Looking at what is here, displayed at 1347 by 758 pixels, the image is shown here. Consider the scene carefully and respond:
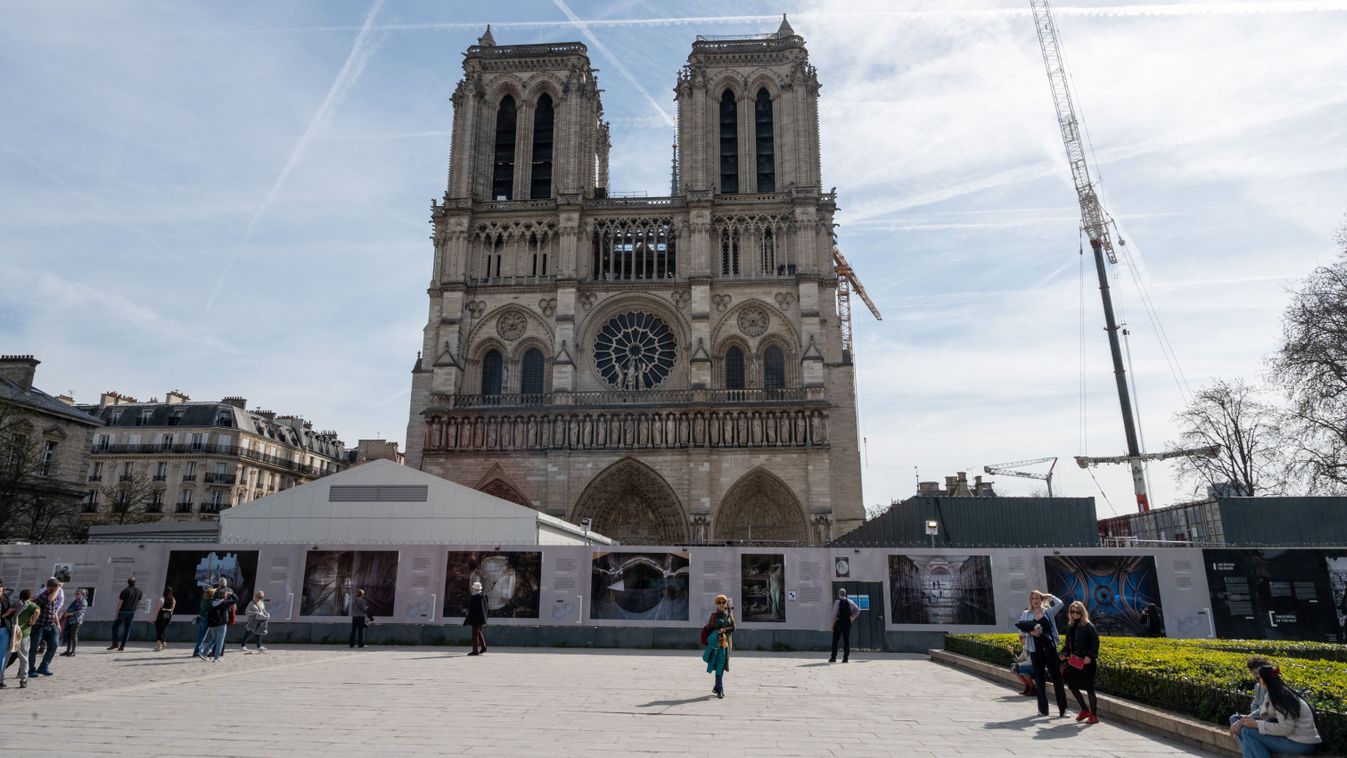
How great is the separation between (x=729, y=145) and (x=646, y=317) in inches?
416

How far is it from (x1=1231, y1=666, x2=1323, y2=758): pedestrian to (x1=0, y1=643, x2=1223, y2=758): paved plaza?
1047mm

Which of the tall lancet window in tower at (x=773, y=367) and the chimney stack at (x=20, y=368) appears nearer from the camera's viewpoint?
the chimney stack at (x=20, y=368)

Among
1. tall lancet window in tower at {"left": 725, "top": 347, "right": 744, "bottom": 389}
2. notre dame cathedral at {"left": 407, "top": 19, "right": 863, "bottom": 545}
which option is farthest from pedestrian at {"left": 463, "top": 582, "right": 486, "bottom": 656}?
tall lancet window in tower at {"left": 725, "top": 347, "right": 744, "bottom": 389}

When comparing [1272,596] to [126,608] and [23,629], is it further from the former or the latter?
[126,608]

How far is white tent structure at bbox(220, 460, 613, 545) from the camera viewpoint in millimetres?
23391

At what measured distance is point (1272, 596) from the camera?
52.5 ft

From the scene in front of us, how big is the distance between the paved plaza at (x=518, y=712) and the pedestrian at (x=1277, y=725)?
1047mm

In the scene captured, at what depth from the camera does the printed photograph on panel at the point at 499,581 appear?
1752 cm

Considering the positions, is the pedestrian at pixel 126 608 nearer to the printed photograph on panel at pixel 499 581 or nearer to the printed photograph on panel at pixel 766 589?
the printed photograph on panel at pixel 499 581

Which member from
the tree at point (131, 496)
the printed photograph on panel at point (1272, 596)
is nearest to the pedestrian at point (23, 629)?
the printed photograph on panel at point (1272, 596)

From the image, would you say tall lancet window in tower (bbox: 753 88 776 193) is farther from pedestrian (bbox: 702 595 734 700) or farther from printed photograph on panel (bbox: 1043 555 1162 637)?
pedestrian (bbox: 702 595 734 700)

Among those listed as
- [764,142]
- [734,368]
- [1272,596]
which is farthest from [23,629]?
[764,142]

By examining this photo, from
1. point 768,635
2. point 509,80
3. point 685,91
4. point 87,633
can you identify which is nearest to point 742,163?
point 685,91

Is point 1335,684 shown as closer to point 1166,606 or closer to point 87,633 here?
point 1166,606
